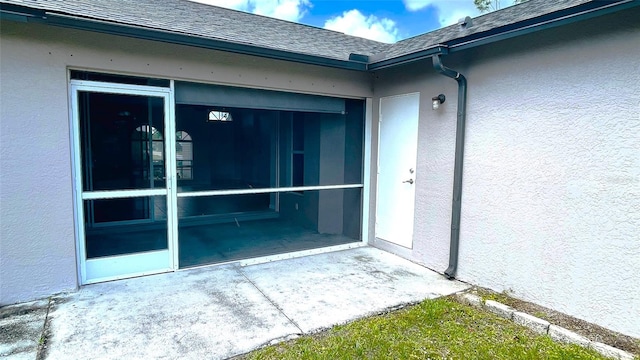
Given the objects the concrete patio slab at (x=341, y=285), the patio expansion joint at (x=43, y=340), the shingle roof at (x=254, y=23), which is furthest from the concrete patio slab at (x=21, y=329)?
the shingle roof at (x=254, y=23)

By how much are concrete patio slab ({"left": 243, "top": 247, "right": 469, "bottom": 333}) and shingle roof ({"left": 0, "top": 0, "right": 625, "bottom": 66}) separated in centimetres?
290

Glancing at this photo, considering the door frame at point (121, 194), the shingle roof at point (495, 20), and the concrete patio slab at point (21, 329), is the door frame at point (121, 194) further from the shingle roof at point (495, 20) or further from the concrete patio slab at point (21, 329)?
the shingle roof at point (495, 20)

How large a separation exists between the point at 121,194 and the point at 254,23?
10.9ft

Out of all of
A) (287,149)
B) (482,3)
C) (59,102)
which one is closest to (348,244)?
(287,149)

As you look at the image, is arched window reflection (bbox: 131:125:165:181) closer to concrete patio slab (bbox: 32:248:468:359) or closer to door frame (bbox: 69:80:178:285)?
door frame (bbox: 69:80:178:285)

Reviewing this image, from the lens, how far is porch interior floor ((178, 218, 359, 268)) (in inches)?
209

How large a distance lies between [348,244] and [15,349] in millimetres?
4332

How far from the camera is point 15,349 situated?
2.79 metres

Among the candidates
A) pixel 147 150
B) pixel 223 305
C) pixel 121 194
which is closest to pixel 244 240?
pixel 147 150

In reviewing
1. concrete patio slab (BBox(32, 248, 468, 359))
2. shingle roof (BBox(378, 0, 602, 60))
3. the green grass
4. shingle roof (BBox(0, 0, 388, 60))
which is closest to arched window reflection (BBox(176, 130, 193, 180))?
shingle roof (BBox(0, 0, 388, 60))

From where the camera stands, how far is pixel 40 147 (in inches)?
142

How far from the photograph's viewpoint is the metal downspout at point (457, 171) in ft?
14.1

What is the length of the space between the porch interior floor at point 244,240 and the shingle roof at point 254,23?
301 centimetres

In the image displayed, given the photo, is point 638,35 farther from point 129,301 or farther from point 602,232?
point 129,301
